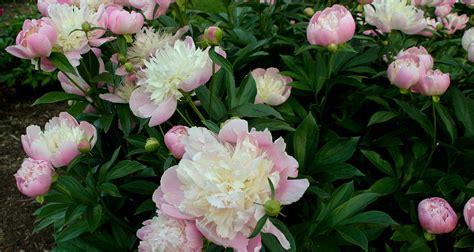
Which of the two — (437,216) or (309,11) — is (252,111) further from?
(309,11)

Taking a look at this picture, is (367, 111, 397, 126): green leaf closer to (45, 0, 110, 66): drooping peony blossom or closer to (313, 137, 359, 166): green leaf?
(313, 137, 359, 166): green leaf

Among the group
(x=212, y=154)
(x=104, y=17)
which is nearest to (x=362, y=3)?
(x=104, y=17)

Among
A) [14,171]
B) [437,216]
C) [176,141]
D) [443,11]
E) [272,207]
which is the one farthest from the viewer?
[14,171]

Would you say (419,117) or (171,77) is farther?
(419,117)

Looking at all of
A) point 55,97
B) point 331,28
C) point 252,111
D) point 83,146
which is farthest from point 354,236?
point 55,97

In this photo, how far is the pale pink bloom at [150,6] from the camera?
3.94 ft

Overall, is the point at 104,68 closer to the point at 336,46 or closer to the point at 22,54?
the point at 22,54

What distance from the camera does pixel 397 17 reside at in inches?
45.4

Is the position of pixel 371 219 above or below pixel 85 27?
below

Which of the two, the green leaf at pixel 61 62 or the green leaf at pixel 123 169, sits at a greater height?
the green leaf at pixel 61 62

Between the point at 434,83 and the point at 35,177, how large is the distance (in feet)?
2.50

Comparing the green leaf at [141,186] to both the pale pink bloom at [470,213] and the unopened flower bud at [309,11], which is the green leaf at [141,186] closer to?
the pale pink bloom at [470,213]

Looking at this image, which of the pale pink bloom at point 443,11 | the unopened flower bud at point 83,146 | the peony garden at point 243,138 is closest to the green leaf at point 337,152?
the peony garden at point 243,138

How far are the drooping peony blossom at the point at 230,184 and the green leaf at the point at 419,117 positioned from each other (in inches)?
17.1
